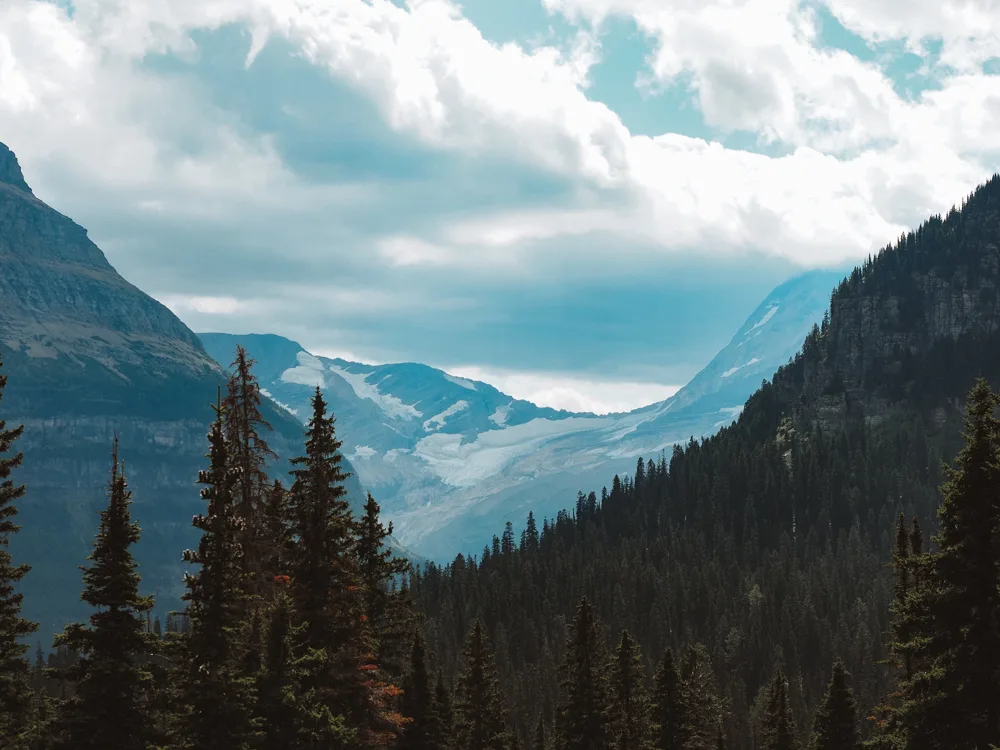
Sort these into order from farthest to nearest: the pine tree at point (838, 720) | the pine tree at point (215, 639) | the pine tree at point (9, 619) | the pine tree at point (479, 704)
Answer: the pine tree at point (479, 704) < the pine tree at point (838, 720) < the pine tree at point (9, 619) < the pine tree at point (215, 639)

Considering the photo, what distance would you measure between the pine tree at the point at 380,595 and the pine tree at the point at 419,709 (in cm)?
290

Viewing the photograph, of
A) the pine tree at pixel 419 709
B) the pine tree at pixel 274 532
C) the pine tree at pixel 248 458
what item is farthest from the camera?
the pine tree at pixel 419 709

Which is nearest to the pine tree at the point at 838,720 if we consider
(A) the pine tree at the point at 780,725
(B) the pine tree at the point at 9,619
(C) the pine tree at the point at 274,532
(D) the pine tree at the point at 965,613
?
(A) the pine tree at the point at 780,725

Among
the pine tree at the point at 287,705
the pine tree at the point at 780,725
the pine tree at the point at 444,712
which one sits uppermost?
the pine tree at the point at 287,705

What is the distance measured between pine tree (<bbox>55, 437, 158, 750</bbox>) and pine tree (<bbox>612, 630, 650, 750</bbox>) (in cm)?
3687

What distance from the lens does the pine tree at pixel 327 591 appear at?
41938 millimetres

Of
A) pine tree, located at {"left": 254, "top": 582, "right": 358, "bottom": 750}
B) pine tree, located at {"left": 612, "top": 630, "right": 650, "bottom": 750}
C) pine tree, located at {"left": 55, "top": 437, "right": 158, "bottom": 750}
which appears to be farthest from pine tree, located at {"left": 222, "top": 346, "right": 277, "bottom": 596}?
pine tree, located at {"left": 612, "top": 630, "right": 650, "bottom": 750}

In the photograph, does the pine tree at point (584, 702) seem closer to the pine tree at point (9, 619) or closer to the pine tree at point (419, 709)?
the pine tree at point (419, 709)

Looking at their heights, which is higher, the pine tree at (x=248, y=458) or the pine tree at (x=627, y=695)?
the pine tree at (x=248, y=458)

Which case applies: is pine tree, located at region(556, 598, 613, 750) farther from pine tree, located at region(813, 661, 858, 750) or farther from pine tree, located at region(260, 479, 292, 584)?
pine tree, located at region(260, 479, 292, 584)

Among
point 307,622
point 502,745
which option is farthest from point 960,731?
point 502,745

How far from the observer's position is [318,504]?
43.7 m

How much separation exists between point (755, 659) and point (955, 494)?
175832mm

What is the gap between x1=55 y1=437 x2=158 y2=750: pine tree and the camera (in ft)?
127
